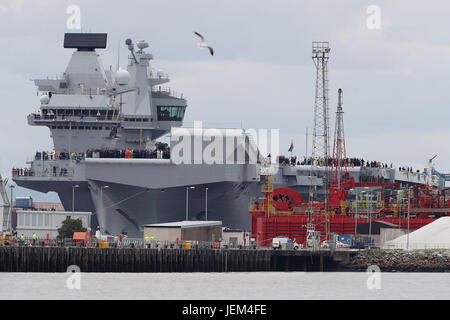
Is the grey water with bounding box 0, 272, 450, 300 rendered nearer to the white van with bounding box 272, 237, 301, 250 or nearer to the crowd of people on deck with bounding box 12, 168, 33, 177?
the white van with bounding box 272, 237, 301, 250

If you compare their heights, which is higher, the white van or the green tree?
the green tree

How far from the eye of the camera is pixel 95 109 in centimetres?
14000

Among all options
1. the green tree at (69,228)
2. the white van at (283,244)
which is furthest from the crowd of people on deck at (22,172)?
the white van at (283,244)

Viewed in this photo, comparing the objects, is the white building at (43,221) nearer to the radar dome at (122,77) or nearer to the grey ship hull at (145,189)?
the grey ship hull at (145,189)

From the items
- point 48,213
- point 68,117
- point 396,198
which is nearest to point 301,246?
point 396,198

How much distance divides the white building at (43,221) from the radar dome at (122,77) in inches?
657

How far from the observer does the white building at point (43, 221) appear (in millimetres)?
127688

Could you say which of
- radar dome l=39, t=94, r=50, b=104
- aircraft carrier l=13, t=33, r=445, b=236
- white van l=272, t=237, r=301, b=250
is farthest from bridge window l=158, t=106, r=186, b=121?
white van l=272, t=237, r=301, b=250

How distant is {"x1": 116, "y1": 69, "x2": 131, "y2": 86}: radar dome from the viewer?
140m

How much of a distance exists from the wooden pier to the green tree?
18.1 meters

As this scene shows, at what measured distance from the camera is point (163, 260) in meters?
105
